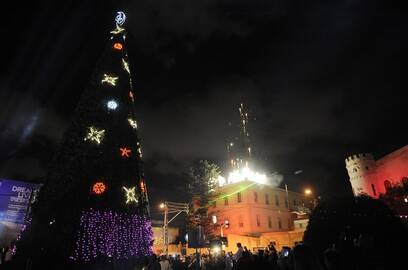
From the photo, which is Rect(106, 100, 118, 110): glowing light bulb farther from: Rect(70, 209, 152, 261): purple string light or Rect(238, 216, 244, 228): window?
Rect(238, 216, 244, 228): window

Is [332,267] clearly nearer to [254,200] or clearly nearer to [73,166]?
[73,166]

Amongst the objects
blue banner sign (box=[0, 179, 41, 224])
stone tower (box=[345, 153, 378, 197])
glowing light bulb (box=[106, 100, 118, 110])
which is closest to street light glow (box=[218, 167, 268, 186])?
stone tower (box=[345, 153, 378, 197])

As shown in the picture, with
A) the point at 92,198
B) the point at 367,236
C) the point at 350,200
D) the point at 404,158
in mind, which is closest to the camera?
the point at 367,236

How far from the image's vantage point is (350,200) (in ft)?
23.4

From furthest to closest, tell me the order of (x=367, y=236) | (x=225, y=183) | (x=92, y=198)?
(x=225, y=183)
(x=92, y=198)
(x=367, y=236)

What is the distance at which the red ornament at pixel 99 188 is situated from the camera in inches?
486

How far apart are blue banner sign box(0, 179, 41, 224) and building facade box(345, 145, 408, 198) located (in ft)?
135

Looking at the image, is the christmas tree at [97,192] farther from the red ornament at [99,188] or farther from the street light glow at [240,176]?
the street light glow at [240,176]

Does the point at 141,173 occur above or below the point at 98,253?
above

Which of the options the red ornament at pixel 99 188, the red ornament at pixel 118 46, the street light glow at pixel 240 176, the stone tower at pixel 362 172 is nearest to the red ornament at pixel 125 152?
the red ornament at pixel 99 188

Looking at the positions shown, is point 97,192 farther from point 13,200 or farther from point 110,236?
point 13,200

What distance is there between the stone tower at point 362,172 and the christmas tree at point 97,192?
44194mm

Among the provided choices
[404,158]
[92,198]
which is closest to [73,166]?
[92,198]

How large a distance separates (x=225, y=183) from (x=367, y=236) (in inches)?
1828
